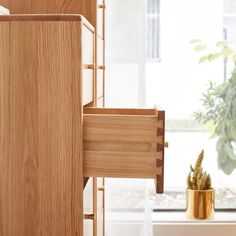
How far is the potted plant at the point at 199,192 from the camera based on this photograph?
2513 millimetres

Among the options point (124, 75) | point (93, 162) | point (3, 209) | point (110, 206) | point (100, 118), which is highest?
point (124, 75)

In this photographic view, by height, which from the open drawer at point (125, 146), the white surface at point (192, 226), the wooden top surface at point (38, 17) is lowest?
the white surface at point (192, 226)

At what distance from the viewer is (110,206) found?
240 cm

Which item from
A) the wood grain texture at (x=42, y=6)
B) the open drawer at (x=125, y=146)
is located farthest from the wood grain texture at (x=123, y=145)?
the wood grain texture at (x=42, y=6)

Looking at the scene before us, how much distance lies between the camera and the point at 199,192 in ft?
8.20

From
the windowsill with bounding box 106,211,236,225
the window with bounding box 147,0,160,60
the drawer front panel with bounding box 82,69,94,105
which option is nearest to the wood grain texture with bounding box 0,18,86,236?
the drawer front panel with bounding box 82,69,94,105

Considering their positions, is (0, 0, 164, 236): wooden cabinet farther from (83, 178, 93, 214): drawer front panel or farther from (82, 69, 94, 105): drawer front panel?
(83, 178, 93, 214): drawer front panel

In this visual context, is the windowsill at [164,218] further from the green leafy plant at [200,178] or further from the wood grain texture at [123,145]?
the wood grain texture at [123,145]

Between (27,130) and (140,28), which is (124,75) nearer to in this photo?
(140,28)

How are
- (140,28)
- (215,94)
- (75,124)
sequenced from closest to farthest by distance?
1. (75,124)
2. (140,28)
3. (215,94)

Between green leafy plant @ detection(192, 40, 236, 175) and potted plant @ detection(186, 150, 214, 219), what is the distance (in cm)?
18

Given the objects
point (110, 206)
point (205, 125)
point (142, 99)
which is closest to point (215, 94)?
point (205, 125)

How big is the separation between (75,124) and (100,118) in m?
0.06

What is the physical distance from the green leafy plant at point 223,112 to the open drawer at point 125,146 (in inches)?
60.5
